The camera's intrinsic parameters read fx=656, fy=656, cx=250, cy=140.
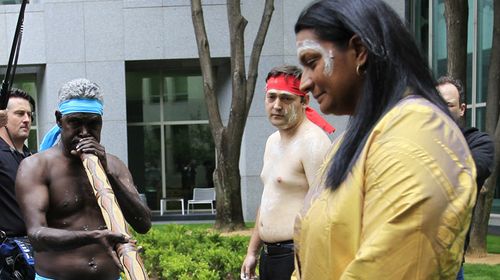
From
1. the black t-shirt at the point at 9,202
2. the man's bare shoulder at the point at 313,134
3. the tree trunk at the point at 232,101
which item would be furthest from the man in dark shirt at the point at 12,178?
the tree trunk at the point at 232,101

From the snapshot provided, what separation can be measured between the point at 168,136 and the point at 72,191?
1579 centimetres

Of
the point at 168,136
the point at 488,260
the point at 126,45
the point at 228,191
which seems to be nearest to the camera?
the point at 488,260

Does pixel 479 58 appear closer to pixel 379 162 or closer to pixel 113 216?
pixel 113 216

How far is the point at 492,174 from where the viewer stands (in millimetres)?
8773

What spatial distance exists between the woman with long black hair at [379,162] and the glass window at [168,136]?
680 inches

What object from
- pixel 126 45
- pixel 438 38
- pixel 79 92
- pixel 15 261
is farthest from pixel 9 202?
pixel 438 38

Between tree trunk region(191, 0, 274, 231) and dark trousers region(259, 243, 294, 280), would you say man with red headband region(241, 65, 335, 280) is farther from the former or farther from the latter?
tree trunk region(191, 0, 274, 231)

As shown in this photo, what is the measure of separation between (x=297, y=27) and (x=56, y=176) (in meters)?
2.01

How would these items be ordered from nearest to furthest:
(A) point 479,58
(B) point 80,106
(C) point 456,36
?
(B) point 80,106
(C) point 456,36
(A) point 479,58

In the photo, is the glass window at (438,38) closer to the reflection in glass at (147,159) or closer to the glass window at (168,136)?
the glass window at (168,136)

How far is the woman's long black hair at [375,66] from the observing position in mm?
1573

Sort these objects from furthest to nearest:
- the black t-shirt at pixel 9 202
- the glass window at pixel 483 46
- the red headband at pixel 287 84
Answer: the glass window at pixel 483 46 → the black t-shirt at pixel 9 202 → the red headband at pixel 287 84

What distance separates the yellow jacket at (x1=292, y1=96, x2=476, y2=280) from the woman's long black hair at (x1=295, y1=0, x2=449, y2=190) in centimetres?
4

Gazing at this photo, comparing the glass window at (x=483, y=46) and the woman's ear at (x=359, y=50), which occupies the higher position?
the glass window at (x=483, y=46)
